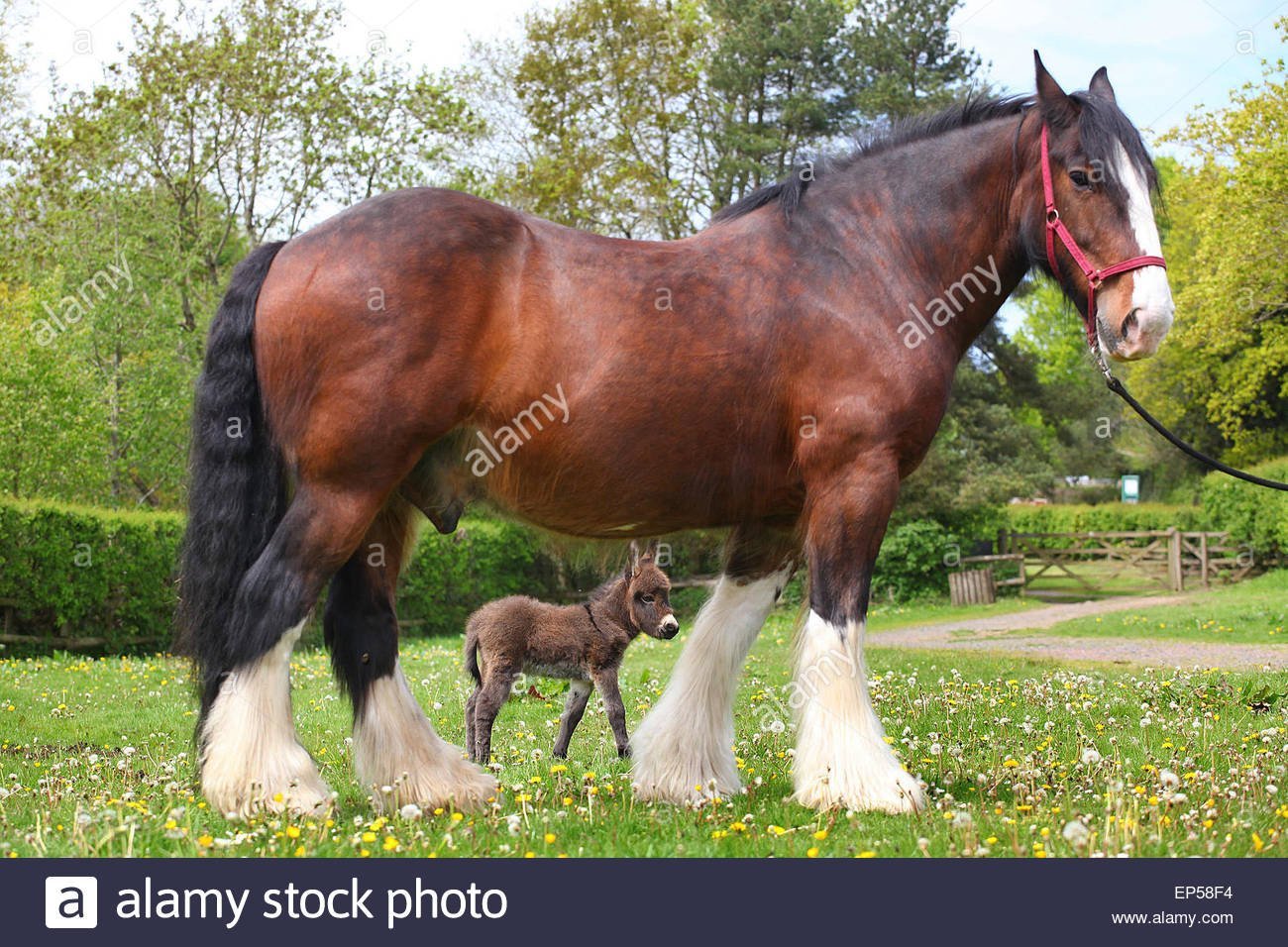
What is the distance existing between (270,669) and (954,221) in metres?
3.59

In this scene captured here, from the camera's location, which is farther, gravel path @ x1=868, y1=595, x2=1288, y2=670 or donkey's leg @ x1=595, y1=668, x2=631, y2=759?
gravel path @ x1=868, y1=595, x2=1288, y2=670

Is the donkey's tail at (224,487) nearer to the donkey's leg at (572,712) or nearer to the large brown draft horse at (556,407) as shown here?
the large brown draft horse at (556,407)

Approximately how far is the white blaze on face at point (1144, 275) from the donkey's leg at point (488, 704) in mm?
4100

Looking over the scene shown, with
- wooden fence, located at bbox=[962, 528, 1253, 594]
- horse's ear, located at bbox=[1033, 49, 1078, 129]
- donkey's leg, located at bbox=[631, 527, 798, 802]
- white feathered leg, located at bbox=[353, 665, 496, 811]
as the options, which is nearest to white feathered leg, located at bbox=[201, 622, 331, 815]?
white feathered leg, located at bbox=[353, 665, 496, 811]

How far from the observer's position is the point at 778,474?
191 inches

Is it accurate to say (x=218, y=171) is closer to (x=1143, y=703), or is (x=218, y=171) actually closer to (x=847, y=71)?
(x=847, y=71)

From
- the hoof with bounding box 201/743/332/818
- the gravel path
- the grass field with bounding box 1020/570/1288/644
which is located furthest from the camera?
the grass field with bounding box 1020/570/1288/644

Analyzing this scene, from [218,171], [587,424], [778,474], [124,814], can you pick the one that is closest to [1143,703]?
[778,474]

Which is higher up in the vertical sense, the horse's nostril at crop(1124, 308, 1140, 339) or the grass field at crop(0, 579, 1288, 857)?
the horse's nostril at crop(1124, 308, 1140, 339)

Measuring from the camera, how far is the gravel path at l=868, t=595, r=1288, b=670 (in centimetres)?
1392

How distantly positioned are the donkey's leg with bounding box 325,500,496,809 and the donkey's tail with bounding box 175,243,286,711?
18.9 inches

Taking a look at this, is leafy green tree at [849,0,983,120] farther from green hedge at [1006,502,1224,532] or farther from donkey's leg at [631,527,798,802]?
donkey's leg at [631,527,798,802]

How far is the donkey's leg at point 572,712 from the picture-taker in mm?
6965

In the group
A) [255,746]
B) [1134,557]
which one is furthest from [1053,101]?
[1134,557]
